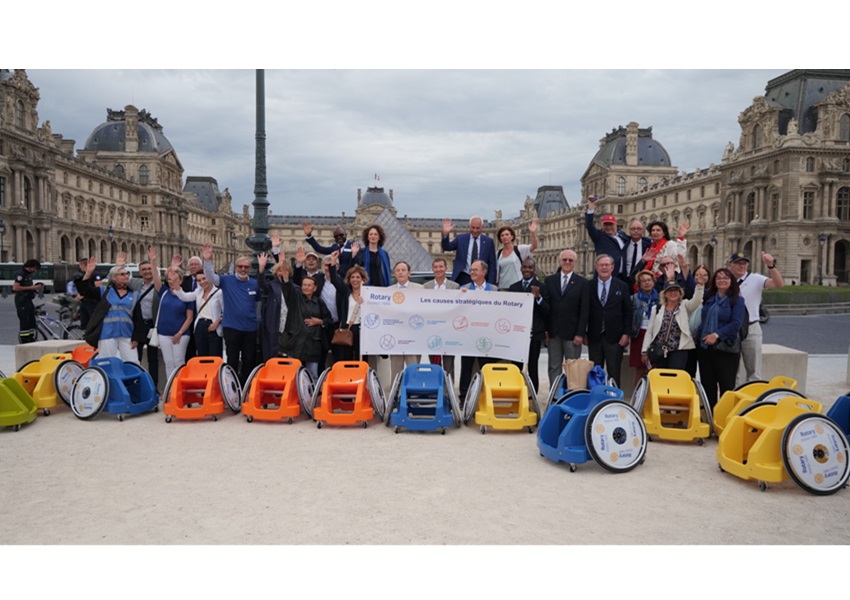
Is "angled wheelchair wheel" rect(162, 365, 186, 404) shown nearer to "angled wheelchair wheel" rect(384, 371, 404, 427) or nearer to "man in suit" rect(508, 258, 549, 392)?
"angled wheelchair wheel" rect(384, 371, 404, 427)

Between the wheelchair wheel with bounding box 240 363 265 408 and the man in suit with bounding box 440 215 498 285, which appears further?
the man in suit with bounding box 440 215 498 285

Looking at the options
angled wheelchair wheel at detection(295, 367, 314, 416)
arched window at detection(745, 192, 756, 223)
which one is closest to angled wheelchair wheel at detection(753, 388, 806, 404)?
angled wheelchair wheel at detection(295, 367, 314, 416)

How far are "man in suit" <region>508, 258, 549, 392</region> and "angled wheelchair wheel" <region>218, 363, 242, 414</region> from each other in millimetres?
3618

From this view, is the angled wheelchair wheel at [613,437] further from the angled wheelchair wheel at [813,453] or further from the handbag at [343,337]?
the handbag at [343,337]

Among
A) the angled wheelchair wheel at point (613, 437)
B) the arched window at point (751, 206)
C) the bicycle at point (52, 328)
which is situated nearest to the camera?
the angled wheelchair wheel at point (613, 437)

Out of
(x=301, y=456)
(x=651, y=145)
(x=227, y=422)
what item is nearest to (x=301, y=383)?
(x=227, y=422)

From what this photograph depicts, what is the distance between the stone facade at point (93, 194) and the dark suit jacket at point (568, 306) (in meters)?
52.0

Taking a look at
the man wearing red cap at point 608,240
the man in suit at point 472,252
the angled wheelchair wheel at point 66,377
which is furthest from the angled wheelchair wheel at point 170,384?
the man wearing red cap at point 608,240

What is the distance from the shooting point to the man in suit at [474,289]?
750 centimetres

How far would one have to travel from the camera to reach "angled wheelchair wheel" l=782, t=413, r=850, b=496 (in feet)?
15.4

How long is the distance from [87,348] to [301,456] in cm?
460

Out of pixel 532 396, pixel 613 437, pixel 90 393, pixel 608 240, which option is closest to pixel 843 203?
pixel 608 240

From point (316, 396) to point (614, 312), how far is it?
367cm

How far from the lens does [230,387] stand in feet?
23.6
